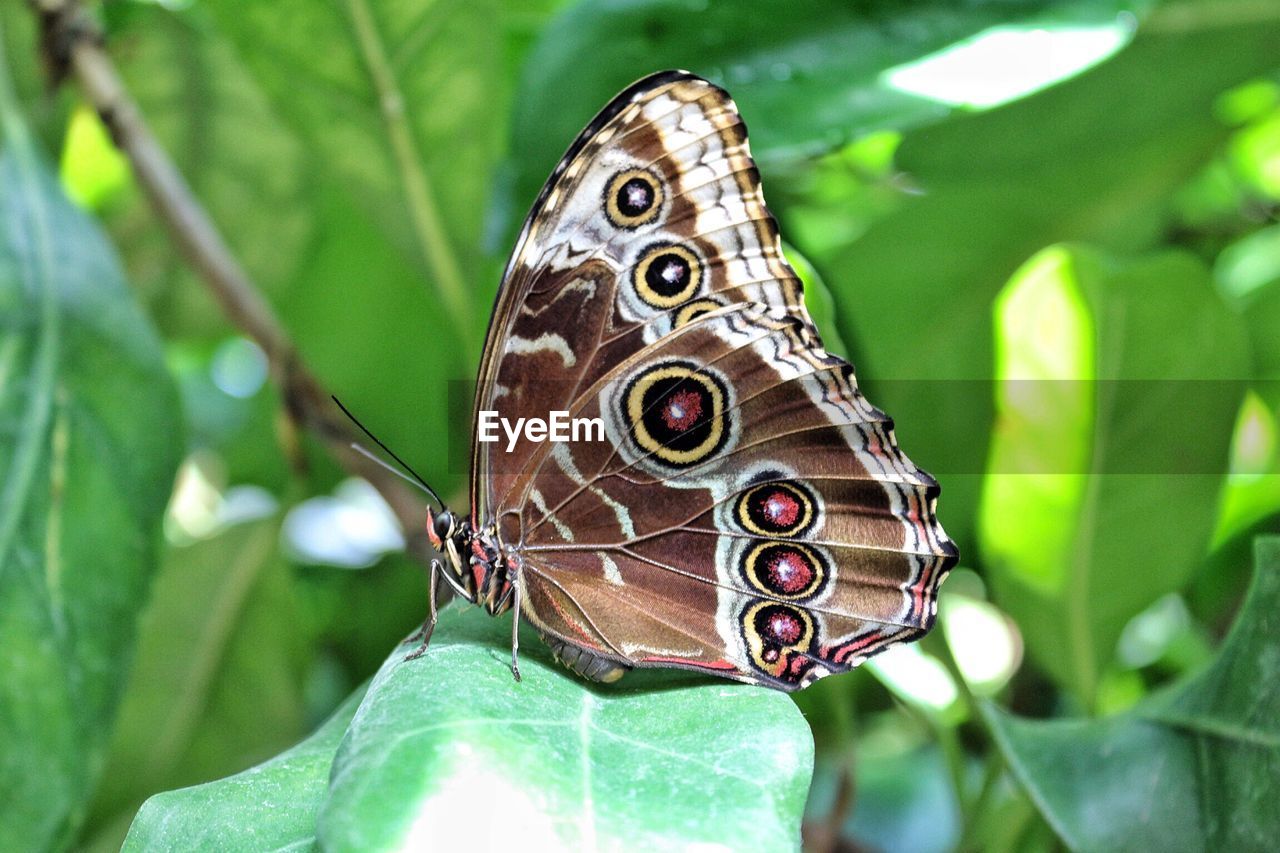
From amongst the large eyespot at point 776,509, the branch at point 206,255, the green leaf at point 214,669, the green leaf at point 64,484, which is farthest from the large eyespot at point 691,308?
the green leaf at point 214,669

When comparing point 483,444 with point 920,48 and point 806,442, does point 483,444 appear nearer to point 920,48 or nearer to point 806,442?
point 806,442

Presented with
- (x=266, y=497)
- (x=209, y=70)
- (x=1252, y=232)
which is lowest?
(x=266, y=497)

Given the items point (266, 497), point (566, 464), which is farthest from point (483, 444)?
point (266, 497)

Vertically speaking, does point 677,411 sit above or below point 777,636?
above

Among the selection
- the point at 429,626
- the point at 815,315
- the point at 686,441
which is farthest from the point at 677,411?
the point at 429,626

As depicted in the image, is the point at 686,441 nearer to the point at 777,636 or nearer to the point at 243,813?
the point at 777,636

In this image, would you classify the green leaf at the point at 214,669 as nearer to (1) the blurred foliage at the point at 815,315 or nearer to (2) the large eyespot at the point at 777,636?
(1) the blurred foliage at the point at 815,315

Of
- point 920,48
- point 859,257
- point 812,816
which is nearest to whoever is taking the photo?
point 920,48
